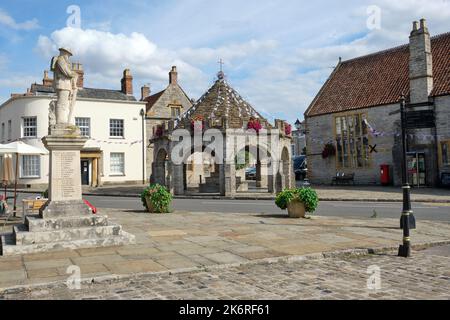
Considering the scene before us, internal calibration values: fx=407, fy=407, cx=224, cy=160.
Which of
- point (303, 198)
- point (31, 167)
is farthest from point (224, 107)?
point (31, 167)

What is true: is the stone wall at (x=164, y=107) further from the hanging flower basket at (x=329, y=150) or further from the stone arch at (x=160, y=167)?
the hanging flower basket at (x=329, y=150)

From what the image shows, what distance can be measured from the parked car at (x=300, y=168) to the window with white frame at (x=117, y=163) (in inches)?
713

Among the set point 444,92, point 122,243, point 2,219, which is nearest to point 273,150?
point 444,92

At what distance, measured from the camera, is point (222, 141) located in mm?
24359

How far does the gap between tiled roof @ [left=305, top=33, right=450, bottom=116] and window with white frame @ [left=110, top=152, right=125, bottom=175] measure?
1741 cm

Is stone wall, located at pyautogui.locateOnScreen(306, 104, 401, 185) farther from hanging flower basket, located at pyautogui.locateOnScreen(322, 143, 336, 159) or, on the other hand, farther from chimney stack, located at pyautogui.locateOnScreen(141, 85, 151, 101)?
chimney stack, located at pyautogui.locateOnScreen(141, 85, 151, 101)

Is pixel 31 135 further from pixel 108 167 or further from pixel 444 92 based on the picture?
pixel 444 92

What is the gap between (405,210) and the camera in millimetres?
→ 8281

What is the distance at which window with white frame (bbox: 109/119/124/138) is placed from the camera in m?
37.4

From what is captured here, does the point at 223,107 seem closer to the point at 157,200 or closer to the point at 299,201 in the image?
the point at 157,200

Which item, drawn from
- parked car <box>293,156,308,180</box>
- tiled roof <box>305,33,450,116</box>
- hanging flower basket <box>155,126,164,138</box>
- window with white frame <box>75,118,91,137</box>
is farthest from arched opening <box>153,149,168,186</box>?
parked car <box>293,156,308,180</box>

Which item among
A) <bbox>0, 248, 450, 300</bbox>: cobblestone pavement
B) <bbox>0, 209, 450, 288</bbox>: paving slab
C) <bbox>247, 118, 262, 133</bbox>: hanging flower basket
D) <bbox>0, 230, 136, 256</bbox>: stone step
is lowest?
<bbox>0, 248, 450, 300</bbox>: cobblestone pavement

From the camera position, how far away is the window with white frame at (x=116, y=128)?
1473 inches

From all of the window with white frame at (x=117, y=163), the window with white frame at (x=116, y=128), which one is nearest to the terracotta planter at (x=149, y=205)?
the window with white frame at (x=117, y=163)
